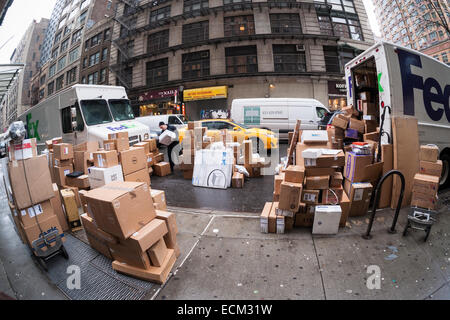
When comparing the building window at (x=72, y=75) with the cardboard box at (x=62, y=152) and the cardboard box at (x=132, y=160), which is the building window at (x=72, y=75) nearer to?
the cardboard box at (x=62, y=152)

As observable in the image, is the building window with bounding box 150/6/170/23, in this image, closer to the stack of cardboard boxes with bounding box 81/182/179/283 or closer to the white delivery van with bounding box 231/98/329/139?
the white delivery van with bounding box 231/98/329/139

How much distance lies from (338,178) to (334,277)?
5.23 ft

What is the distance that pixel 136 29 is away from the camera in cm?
2161

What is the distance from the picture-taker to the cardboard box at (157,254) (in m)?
2.27

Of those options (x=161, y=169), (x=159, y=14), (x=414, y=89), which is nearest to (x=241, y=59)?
(x=159, y=14)

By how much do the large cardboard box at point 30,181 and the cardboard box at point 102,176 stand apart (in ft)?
3.15

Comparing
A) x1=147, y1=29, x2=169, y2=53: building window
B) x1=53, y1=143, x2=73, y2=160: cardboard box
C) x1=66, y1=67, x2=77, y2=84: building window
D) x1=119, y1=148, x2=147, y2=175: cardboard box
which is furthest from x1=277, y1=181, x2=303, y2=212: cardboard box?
x1=66, y1=67, x2=77, y2=84: building window

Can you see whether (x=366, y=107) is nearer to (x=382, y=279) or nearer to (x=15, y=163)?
(x=382, y=279)

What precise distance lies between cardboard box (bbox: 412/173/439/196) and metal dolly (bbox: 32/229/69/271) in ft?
17.6

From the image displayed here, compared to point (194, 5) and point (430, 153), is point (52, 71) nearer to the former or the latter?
point (194, 5)

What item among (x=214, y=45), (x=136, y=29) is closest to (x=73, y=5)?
(x=136, y=29)

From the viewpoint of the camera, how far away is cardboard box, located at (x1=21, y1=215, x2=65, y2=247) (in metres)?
2.68

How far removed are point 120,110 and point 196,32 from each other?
605 inches

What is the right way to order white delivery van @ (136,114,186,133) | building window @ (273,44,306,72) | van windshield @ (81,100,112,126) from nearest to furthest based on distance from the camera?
van windshield @ (81,100,112,126), white delivery van @ (136,114,186,133), building window @ (273,44,306,72)
